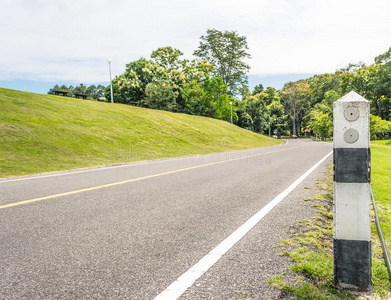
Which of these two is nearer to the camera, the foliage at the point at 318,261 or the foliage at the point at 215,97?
the foliage at the point at 318,261

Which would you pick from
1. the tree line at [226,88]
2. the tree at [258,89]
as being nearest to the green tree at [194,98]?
the tree line at [226,88]

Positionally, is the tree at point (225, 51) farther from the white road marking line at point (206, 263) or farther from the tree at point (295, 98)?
the white road marking line at point (206, 263)

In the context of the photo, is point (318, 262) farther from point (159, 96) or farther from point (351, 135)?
point (159, 96)

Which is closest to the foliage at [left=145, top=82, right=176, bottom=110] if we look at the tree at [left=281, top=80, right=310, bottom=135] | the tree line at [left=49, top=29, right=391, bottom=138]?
the tree line at [left=49, top=29, right=391, bottom=138]

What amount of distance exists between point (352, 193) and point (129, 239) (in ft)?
7.24

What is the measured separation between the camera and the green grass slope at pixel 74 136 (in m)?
13.0

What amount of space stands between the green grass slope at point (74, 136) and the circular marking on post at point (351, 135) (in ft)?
35.2

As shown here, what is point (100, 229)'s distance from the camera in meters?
3.51

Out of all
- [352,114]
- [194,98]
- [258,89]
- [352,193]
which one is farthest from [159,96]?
[258,89]

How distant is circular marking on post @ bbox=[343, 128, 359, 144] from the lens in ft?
6.65

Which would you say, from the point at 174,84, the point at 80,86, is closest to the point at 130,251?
the point at 174,84

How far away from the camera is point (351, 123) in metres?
2.04

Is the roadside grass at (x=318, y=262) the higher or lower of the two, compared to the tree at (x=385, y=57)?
lower

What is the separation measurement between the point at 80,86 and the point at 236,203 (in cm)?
12234
